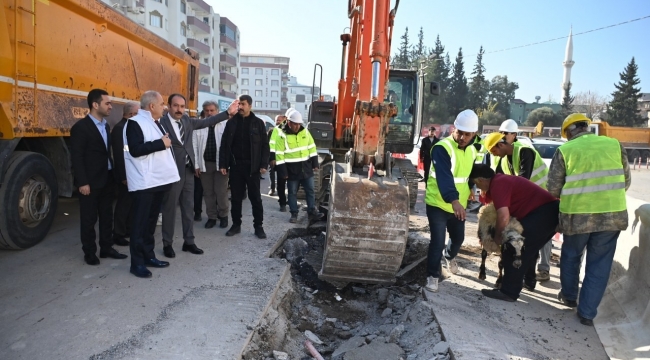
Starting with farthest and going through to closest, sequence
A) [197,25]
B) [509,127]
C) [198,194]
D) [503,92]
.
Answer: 1. [503,92]
2. [197,25]
3. [198,194]
4. [509,127]

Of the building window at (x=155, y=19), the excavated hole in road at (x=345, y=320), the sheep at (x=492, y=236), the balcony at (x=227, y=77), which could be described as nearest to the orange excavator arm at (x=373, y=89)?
the sheep at (x=492, y=236)

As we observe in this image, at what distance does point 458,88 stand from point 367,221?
58088mm

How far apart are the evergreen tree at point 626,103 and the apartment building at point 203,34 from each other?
133 ft

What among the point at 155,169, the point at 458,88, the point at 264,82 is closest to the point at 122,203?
the point at 155,169

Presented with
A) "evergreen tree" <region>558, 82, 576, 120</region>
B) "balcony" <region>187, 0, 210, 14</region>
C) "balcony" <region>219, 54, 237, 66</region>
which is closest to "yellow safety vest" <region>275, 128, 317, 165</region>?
"balcony" <region>187, 0, 210, 14</region>

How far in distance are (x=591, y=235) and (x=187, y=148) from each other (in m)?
4.24

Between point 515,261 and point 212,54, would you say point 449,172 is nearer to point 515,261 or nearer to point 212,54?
point 515,261

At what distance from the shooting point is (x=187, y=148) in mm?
5293

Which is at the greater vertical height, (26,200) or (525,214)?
(525,214)

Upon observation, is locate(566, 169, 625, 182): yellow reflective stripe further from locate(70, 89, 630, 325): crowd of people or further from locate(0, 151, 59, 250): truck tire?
locate(0, 151, 59, 250): truck tire

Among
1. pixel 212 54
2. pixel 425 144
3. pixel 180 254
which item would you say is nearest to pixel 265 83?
pixel 212 54

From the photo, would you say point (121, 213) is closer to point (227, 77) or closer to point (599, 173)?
point (599, 173)

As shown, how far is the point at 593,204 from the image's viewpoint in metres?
4.05

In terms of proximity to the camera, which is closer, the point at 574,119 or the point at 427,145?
the point at 574,119
